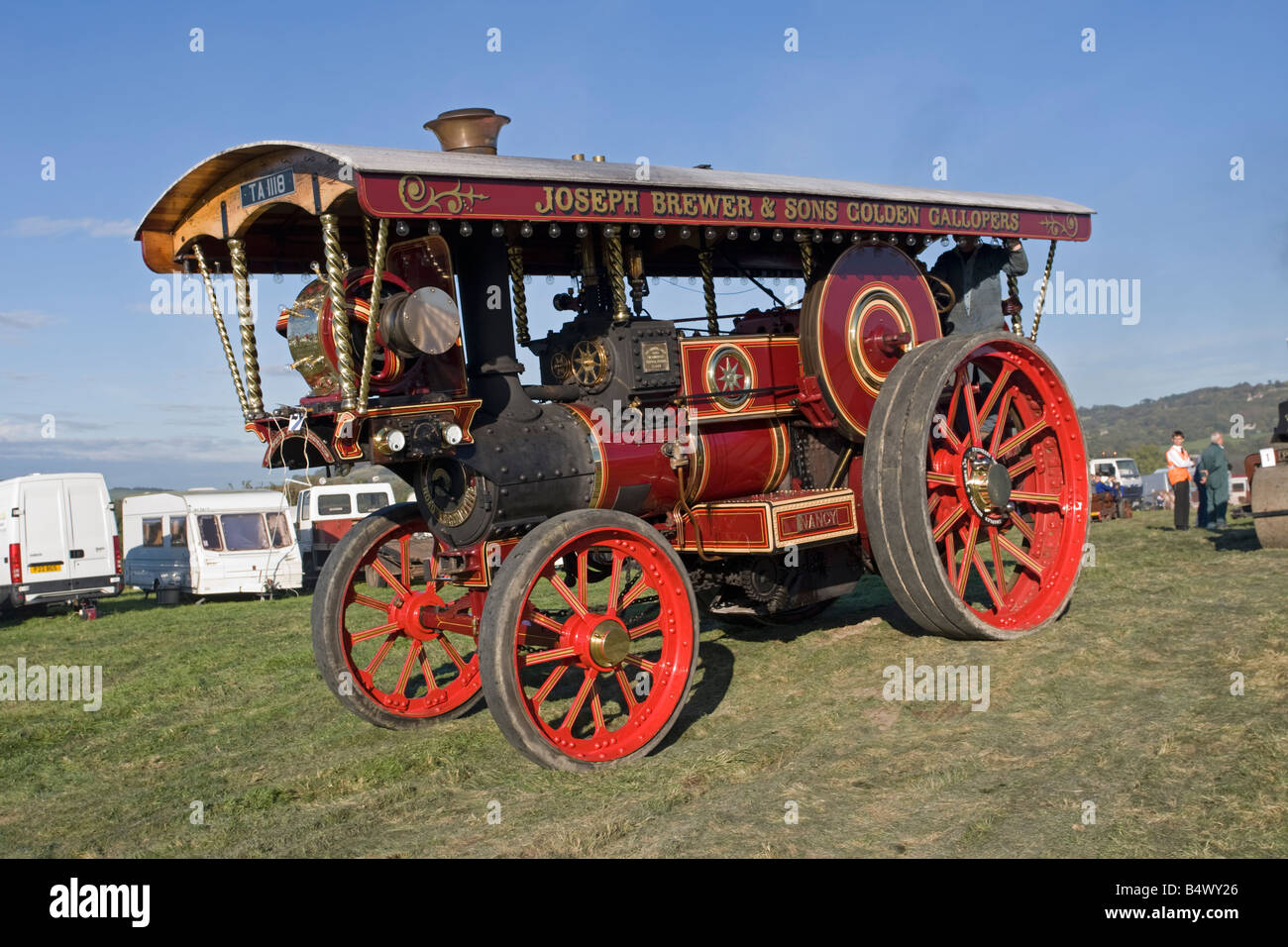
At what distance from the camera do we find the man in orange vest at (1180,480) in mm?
15802

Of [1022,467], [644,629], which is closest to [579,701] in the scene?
[644,629]

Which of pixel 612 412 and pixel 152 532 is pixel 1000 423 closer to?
pixel 612 412

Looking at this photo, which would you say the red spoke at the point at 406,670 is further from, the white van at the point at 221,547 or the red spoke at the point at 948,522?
the white van at the point at 221,547

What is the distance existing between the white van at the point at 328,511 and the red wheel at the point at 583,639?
53.8ft

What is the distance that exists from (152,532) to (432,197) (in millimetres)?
16944

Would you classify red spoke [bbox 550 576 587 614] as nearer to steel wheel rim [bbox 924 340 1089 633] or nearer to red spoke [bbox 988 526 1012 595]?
steel wheel rim [bbox 924 340 1089 633]

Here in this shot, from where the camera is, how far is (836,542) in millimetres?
7734

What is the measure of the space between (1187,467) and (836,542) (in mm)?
10604

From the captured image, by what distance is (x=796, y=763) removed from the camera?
5516 millimetres

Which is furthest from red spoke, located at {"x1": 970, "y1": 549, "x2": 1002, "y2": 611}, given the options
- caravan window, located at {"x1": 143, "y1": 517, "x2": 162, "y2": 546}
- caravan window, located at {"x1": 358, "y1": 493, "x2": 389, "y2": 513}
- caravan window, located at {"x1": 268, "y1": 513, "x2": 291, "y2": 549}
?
caravan window, located at {"x1": 358, "y1": 493, "x2": 389, "y2": 513}

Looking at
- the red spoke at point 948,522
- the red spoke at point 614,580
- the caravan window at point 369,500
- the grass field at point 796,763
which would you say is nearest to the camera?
the grass field at point 796,763

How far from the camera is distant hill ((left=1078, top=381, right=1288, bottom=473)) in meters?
98.5

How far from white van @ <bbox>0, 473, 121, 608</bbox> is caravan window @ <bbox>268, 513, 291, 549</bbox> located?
7.89ft

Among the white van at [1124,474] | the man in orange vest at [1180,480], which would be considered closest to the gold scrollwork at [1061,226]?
the man in orange vest at [1180,480]
